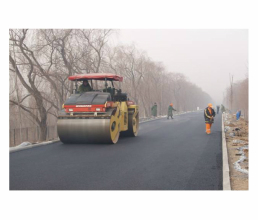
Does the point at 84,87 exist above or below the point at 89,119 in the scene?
above

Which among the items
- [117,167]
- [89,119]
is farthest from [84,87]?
[117,167]

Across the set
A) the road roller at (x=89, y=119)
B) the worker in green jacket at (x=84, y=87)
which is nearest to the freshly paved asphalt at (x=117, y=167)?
the road roller at (x=89, y=119)

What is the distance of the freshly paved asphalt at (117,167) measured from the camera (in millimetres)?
5695

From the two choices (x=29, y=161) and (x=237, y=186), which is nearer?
(x=237, y=186)

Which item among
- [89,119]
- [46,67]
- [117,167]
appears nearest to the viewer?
[117,167]

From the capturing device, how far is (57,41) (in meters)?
20.3

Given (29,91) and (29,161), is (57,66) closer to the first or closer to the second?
(29,91)

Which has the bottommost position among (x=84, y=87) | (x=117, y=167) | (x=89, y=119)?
(x=117, y=167)

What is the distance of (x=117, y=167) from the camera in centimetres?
720

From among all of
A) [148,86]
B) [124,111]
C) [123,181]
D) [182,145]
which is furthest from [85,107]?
[148,86]

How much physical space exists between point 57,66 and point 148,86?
2648 cm

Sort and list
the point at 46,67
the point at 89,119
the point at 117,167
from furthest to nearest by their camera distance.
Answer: the point at 46,67 < the point at 89,119 < the point at 117,167

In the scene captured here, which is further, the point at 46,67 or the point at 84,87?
the point at 46,67

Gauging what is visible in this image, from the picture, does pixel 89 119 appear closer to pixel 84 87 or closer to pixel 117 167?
pixel 84 87
